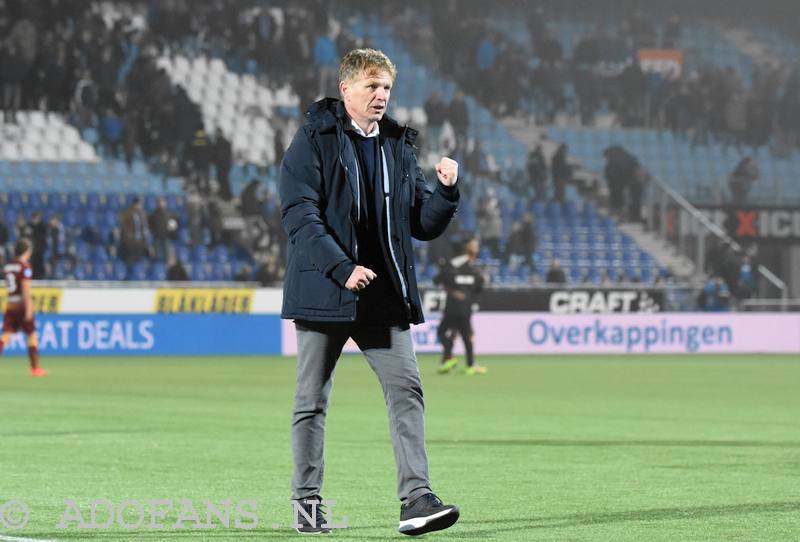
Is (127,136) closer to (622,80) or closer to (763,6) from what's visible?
(622,80)

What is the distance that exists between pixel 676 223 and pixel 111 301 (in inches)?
603

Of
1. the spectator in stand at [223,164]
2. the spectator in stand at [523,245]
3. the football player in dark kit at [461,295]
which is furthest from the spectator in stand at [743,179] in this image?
the football player in dark kit at [461,295]

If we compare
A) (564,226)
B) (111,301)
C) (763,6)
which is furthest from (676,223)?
(111,301)

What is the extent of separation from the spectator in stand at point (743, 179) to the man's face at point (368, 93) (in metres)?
36.6

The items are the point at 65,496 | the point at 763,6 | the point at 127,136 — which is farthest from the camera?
the point at 763,6

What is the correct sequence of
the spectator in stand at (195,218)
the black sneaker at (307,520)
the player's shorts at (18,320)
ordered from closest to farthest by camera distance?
the black sneaker at (307,520)
the player's shorts at (18,320)
the spectator in stand at (195,218)

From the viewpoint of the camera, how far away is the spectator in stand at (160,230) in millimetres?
34312

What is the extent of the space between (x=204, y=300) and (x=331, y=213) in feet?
85.6

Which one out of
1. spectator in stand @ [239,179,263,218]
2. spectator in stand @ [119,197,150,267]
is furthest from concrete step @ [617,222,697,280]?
spectator in stand @ [119,197,150,267]

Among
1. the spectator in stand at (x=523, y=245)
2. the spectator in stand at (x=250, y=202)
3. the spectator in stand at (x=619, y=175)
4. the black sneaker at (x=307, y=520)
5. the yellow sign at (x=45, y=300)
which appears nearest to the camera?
the black sneaker at (x=307, y=520)

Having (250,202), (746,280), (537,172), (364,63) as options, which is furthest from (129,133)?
(364,63)

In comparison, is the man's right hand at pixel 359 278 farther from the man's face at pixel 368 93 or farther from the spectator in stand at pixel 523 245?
the spectator in stand at pixel 523 245

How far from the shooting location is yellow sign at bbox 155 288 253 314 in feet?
107

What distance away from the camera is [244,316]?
3306 cm
